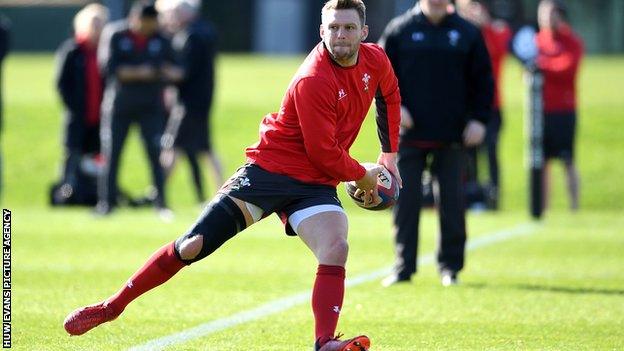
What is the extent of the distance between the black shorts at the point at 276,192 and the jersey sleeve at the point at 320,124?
0.83 feet

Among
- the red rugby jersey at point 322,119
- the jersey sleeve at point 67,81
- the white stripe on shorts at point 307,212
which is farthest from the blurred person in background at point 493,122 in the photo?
the white stripe on shorts at point 307,212

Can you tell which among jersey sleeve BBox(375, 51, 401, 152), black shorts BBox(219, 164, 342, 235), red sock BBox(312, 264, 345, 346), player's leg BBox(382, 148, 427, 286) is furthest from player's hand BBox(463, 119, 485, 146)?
red sock BBox(312, 264, 345, 346)

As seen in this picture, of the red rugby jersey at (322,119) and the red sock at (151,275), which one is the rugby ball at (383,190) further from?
the red sock at (151,275)

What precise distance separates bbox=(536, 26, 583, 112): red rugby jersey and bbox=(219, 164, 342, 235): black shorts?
992cm

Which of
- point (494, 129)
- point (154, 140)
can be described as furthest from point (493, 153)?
point (154, 140)

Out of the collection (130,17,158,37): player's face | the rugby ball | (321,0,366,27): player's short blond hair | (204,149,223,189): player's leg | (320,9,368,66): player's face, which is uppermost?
(321,0,366,27): player's short blond hair

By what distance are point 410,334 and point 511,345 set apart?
2.12ft

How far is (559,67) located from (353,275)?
262 inches

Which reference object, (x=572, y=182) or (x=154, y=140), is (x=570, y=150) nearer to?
(x=572, y=182)

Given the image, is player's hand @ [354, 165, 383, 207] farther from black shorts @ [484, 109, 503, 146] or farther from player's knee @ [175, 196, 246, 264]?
black shorts @ [484, 109, 503, 146]

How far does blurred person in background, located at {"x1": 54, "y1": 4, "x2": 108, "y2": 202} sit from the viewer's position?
1772cm

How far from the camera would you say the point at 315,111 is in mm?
7172

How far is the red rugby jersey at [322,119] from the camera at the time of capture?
718cm

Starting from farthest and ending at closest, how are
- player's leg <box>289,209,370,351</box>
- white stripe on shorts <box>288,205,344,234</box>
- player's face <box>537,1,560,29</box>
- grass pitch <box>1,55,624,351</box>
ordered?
player's face <box>537,1,560,29</box>
grass pitch <box>1,55,624,351</box>
white stripe on shorts <box>288,205,344,234</box>
player's leg <box>289,209,370,351</box>
